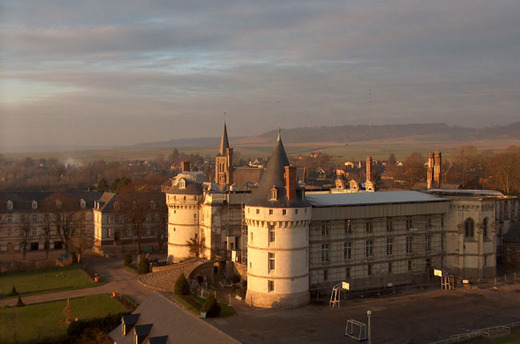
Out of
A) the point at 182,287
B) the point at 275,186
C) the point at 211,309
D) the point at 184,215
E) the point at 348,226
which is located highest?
the point at 275,186

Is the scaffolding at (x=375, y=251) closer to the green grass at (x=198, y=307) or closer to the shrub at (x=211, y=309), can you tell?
the green grass at (x=198, y=307)

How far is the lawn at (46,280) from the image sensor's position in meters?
56.9

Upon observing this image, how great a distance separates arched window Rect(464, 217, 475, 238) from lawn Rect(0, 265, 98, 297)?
40.8m

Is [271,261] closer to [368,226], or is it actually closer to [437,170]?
[368,226]

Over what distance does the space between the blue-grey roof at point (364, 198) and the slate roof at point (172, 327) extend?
2012cm

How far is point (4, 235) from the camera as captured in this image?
80375 millimetres

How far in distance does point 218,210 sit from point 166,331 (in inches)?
1217

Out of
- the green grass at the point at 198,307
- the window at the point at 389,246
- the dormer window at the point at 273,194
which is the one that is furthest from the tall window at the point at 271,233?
the window at the point at 389,246

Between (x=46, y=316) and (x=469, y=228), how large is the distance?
43476 mm

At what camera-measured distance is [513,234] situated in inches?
2591

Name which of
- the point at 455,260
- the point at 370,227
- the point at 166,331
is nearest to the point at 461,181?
the point at 455,260

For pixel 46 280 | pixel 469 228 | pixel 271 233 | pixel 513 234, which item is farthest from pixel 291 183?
pixel 513 234

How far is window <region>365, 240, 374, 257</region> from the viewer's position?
53562mm

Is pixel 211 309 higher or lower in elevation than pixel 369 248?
lower
